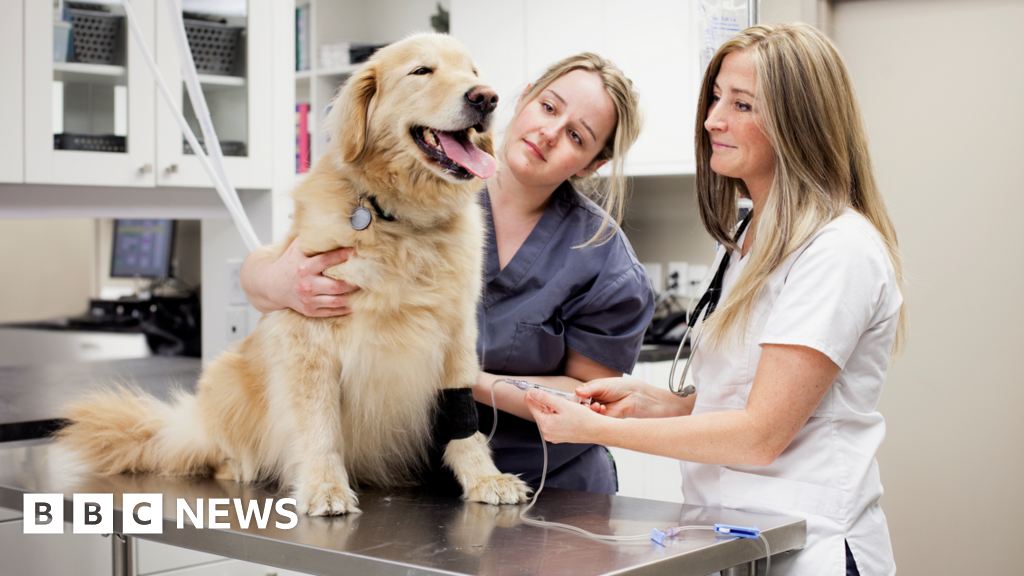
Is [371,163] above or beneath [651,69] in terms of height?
beneath

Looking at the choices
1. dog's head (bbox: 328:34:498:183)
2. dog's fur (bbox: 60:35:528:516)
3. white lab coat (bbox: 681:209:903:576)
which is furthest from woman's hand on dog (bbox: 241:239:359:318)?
white lab coat (bbox: 681:209:903:576)

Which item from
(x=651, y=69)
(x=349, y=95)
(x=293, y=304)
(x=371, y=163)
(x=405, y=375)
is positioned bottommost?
(x=405, y=375)

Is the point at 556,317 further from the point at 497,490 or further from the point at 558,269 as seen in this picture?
the point at 497,490

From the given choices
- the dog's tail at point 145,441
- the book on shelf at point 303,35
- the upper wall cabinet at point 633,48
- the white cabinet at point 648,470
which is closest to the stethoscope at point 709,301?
the dog's tail at point 145,441

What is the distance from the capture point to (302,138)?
13.6 feet

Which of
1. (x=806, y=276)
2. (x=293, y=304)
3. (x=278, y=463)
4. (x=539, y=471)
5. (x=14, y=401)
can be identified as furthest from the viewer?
(x=14, y=401)

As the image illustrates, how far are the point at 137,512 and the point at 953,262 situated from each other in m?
2.88

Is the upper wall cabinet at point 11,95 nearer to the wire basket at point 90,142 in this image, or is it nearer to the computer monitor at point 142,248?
the wire basket at point 90,142

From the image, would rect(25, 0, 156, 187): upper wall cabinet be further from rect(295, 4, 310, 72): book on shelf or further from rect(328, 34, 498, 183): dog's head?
rect(295, 4, 310, 72): book on shelf

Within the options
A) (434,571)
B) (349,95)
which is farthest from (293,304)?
(434,571)

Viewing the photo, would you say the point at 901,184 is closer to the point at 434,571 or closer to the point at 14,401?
the point at 434,571

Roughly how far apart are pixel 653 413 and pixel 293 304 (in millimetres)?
674

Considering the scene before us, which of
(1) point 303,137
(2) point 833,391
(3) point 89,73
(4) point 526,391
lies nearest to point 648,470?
(4) point 526,391

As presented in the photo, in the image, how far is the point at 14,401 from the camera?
2.11 m
